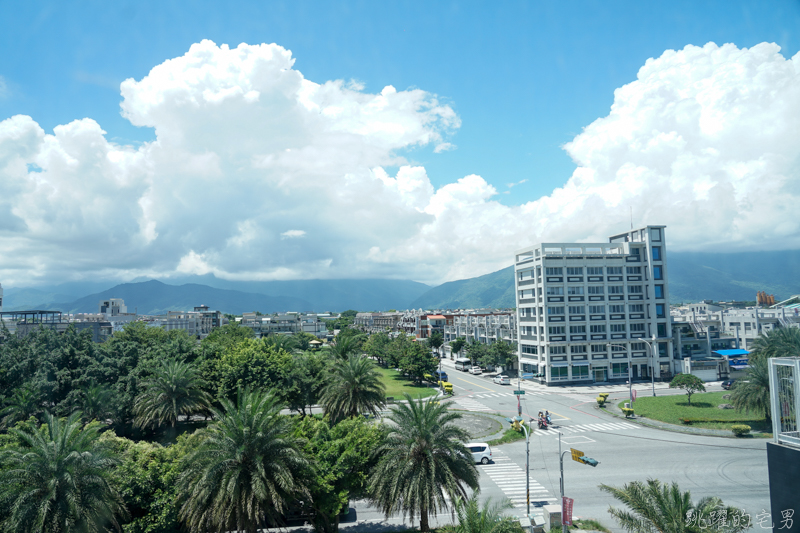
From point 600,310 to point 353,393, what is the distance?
59471 mm

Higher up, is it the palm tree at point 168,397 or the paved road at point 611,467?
the palm tree at point 168,397

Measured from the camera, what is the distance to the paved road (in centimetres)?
2672

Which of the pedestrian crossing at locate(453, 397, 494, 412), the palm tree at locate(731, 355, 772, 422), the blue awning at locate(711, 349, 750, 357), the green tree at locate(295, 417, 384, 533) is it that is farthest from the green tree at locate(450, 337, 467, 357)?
the green tree at locate(295, 417, 384, 533)

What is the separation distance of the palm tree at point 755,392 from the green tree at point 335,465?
38770 mm

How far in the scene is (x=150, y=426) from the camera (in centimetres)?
4241

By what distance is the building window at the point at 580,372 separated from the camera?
76375mm

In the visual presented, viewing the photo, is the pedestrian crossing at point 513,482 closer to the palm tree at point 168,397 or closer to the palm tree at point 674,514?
the palm tree at point 674,514

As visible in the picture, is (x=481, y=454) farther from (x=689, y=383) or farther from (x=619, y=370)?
(x=619, y=370)

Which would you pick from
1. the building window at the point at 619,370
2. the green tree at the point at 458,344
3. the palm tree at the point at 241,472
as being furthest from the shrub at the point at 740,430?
the green tree at the point at 458,344

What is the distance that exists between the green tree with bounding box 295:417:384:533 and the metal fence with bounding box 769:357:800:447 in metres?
16.3

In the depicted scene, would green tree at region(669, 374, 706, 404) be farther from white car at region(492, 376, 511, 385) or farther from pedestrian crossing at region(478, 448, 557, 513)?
pedestrian crossing at region(478, 448, 557, 513)

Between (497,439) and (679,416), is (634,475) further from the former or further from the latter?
(679,416)

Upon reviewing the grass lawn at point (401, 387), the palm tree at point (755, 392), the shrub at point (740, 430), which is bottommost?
the grass lawn at point (401, 387)

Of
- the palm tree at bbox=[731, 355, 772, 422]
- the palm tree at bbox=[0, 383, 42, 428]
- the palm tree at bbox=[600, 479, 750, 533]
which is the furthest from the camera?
the palm tree at bbox=[731, 355, 772, 422]
